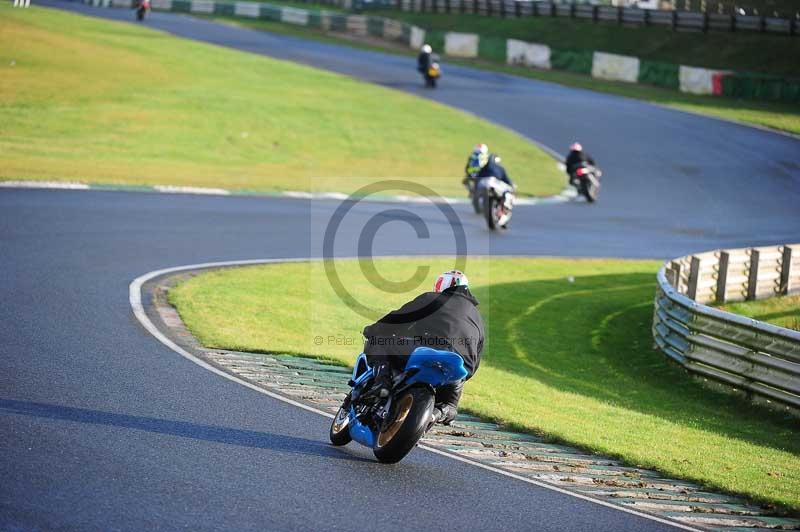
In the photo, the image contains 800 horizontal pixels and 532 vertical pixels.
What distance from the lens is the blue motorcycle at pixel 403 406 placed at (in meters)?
8.33

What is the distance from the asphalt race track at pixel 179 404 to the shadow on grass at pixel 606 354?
3487 millimetres

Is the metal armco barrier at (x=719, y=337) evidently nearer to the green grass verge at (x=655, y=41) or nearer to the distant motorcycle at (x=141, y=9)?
the green grass verge at (x=655, y=41)

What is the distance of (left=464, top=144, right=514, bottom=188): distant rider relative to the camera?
2517cm

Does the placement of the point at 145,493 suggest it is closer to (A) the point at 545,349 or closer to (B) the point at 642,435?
(B) the point at 642,435

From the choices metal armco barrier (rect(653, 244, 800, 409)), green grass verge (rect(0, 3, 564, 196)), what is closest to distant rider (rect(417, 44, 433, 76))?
green grass verge (rect(0, 3, 564, 196))

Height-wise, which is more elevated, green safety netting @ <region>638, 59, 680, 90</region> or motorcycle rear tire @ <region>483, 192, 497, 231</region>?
green safety netting @ <region>638, 59, 680, 90</region>

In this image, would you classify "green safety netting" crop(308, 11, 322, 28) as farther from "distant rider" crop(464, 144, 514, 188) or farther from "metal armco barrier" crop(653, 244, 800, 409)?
"metal armco barrier" crop(653, 244, 800, 409)

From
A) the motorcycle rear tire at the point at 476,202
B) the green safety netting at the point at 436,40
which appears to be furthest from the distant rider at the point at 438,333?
the green safety netting at the point at 436,40

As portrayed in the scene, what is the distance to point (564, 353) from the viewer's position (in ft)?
51.6

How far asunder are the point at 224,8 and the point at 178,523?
70.2 metres

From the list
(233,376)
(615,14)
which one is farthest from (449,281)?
(615,14)

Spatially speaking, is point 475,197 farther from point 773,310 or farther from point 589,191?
point 773,310

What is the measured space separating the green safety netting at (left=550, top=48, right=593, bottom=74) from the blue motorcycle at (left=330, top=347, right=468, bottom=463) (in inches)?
2019

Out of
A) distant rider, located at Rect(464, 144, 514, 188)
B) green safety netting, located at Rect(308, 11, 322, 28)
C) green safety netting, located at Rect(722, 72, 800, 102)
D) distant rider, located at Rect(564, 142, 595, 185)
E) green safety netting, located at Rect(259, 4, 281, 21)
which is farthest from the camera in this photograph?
green safety netting, located at Rect(259, 4, 281, 21)
